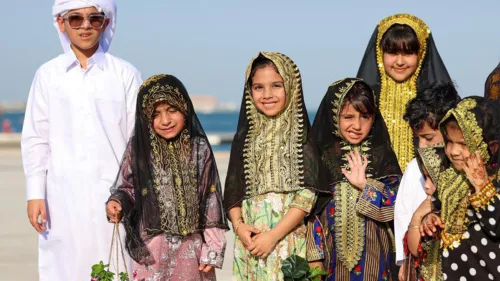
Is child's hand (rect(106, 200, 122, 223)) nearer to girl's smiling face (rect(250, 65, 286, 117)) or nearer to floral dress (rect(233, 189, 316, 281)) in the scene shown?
floral dress (rect(233, 189, 316, 281))

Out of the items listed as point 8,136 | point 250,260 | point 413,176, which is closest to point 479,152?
point 413,176

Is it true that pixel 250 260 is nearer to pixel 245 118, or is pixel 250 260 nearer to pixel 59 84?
pixel 245 118

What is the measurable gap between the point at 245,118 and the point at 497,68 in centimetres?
179

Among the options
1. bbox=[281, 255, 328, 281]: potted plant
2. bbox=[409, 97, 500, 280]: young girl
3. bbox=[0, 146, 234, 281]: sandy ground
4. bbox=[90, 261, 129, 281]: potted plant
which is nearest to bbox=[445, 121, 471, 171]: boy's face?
bbox=[409, 97, 500, 280]: young girl

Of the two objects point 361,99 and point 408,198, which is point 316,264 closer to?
point 408,198

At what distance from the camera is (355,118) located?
5613 mm

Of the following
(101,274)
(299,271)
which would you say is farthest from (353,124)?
(101,274)

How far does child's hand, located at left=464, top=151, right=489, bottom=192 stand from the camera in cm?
435

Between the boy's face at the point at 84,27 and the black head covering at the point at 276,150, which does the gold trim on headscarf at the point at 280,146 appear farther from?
the boy's face at the point at 84,27

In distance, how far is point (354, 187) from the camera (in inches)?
221

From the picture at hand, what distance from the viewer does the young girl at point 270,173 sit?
557cm

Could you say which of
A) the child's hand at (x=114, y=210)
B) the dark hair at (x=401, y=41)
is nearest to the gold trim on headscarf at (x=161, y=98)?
the child's hand at (x=114, y=210)

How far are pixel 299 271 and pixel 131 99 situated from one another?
5.59 ft

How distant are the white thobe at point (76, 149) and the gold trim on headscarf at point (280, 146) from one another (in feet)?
2.80
